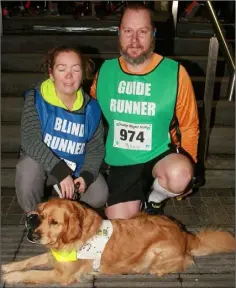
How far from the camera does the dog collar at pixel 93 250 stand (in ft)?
8.63

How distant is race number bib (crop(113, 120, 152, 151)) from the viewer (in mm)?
3215

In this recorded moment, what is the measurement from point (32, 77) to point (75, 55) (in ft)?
9.39

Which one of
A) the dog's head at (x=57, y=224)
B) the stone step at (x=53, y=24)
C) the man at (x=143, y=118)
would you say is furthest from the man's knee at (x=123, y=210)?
the stone step at (x=53, y=24)

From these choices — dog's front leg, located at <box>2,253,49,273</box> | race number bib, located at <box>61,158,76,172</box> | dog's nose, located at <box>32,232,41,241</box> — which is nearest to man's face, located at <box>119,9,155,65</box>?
race number bib, located at <box>61,158,76,172</box>

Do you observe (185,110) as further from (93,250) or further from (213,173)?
(213,173)

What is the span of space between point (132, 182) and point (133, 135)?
0.44 m

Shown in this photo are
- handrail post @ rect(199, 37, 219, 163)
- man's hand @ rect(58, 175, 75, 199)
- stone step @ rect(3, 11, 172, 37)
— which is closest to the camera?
man's hand @ rect(58, 175, 75, 199)

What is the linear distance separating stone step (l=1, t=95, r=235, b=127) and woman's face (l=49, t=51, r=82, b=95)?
227cm

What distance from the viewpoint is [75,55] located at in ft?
9.53

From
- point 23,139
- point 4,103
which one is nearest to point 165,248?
point 23,139

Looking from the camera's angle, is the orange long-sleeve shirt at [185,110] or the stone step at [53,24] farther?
the stone step at [53,24]

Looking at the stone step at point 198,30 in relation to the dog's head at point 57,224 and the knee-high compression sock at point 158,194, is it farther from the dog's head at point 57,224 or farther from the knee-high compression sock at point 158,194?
the dog's head at point 57,224

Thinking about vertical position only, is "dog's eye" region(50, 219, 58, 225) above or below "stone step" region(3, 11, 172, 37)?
below

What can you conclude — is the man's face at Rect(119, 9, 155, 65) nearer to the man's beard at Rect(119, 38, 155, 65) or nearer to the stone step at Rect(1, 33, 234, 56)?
the man's beard at Rect(119, 38, 155, 65)
